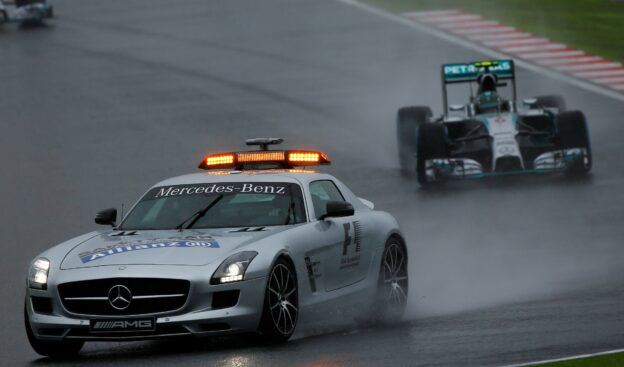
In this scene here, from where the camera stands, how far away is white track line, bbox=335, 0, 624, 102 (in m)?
30.4

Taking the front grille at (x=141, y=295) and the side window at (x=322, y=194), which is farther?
the side window at (x=322, y=194)

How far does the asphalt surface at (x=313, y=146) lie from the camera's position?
1127 centimetres

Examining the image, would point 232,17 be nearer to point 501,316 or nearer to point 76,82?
point 76,82

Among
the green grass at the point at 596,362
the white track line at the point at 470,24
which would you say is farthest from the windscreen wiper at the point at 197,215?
the white track line at the point at 470,24

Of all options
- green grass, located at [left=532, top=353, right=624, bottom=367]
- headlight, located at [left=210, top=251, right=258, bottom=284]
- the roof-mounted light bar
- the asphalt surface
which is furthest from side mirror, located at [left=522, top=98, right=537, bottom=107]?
green grass, located at [left=532, top=353, right=624, bottom=367]

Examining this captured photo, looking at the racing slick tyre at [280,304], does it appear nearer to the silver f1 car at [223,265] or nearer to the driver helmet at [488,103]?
the silver f1 car at [223,265]

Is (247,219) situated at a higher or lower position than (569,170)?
higher

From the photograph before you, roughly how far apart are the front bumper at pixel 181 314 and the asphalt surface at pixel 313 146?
0.57ft

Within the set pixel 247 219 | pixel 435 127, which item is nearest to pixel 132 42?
pixel 435 127

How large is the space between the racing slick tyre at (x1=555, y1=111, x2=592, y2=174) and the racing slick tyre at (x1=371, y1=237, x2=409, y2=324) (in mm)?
9439

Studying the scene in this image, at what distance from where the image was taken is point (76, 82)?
3341cm

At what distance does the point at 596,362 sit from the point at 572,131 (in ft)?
43.1

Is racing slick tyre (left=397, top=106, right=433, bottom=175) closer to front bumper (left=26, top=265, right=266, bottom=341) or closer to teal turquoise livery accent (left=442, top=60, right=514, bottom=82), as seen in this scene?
teal turquoise livery accent (left=442, top=60, right=514, bottom=82)

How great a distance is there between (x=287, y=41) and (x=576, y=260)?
21595 millimetres
